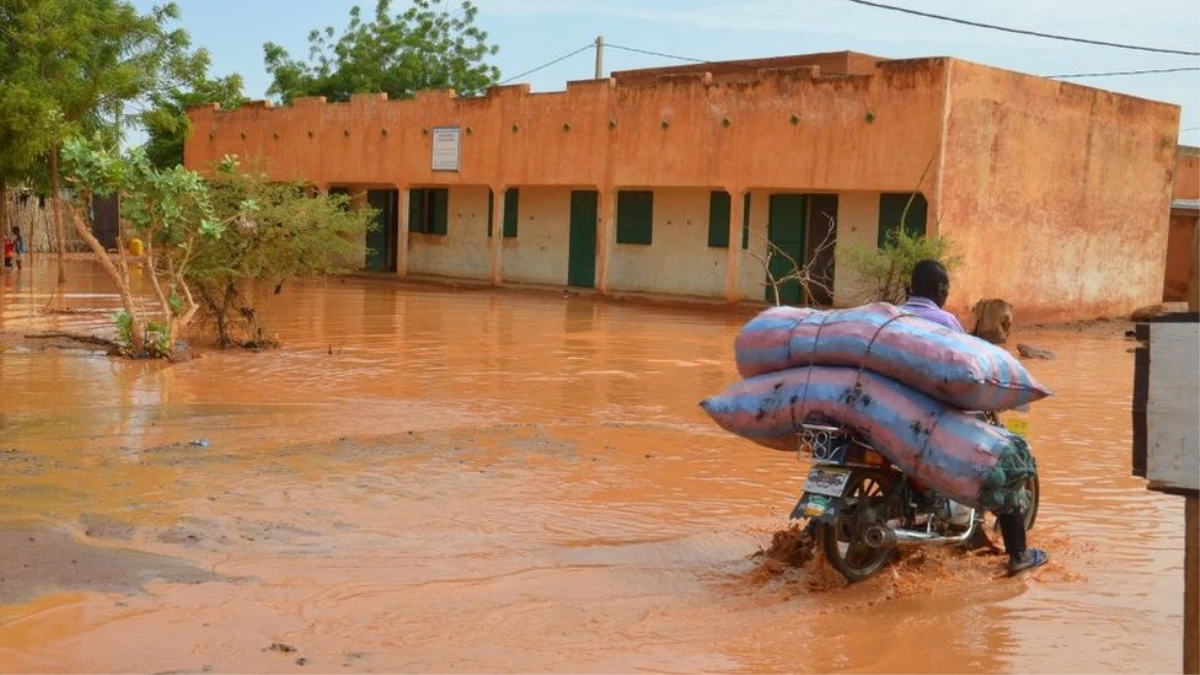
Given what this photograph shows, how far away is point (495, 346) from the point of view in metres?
15.6

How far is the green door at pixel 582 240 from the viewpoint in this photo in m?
26.2

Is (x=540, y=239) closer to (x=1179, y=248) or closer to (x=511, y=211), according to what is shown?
(x=511, y=211)

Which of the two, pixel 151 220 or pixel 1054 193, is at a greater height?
pixel 1054 193

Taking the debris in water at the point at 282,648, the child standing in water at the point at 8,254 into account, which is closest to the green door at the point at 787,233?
the child standing in water at the point at 8,254

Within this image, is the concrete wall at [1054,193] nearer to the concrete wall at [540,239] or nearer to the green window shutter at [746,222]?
the green window shutter at [746,222]

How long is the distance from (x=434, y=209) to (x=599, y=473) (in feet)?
73.7

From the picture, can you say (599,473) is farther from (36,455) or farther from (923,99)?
(923,99)

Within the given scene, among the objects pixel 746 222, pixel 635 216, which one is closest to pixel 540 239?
pixel 635 216

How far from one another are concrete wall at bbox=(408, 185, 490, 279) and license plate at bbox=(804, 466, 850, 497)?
23.3m

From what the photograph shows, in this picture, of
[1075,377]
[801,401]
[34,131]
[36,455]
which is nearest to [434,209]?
[34,131]

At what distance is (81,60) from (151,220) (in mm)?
13860

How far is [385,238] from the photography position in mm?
32000

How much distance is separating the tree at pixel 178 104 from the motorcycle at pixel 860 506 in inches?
708

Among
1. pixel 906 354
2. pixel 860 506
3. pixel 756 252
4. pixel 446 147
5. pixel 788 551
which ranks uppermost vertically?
pixel 446 147
